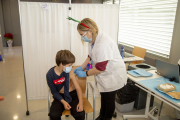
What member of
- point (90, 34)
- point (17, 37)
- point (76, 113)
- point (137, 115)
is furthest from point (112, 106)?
point (17, 37)

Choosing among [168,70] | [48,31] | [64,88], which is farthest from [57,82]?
[168,70]

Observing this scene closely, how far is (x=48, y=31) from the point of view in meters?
2.38

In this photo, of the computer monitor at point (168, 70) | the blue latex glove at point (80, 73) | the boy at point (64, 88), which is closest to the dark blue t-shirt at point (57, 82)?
the boy at point (64, 88)

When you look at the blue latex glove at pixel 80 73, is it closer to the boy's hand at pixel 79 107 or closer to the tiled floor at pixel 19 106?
the boy's hand at pixel 79 107

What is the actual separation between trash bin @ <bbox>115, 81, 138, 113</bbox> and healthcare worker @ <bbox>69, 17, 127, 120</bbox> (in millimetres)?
526

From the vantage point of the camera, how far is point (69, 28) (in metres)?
2.43

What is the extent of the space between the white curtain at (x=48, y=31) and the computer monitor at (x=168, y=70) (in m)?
0.98

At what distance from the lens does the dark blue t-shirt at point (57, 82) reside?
172 cm

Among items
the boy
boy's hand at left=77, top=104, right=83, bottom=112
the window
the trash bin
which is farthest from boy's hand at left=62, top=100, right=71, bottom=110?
the window

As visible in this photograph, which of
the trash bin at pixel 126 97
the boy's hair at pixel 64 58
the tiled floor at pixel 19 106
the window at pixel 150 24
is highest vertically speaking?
the window at pixel 150 24

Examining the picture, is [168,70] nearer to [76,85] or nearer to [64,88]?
[76,85]

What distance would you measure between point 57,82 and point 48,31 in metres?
1.00

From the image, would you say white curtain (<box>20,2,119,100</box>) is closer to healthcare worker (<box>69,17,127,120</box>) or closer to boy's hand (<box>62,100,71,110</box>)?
healthcare worker (<box>69,17,127,120</box>)

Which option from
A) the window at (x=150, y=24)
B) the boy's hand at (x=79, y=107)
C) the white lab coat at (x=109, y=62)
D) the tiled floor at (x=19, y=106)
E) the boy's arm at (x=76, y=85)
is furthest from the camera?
the window at (x=150, y=24)
